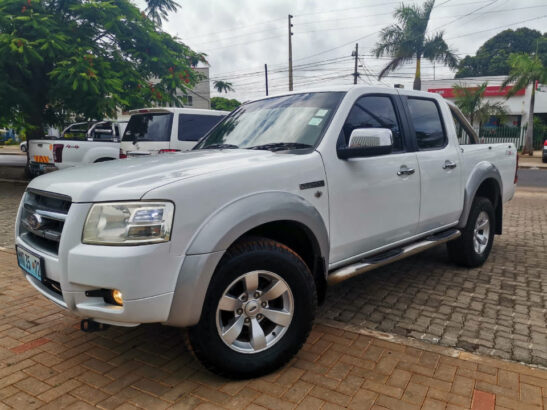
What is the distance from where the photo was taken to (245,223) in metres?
2.44

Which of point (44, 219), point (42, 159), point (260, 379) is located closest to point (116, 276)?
point (44, 219)

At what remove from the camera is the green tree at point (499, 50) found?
5500cm

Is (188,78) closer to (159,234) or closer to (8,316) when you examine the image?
(8,316)

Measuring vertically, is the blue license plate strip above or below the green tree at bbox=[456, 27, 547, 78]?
below

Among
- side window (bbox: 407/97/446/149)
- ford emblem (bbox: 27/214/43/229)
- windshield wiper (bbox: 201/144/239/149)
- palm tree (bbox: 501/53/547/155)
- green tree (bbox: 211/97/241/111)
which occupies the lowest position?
ford emblem (bbox: 27/214/43/229)

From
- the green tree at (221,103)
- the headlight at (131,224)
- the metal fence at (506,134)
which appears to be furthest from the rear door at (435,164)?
the green tree at (221,103)

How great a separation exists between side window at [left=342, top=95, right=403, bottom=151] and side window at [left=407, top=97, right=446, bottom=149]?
29 cm

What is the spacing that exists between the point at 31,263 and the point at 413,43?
85.6 ft

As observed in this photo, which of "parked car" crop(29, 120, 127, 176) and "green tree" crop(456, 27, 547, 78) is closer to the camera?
"parked car" crop(29, 120, 127, 176)

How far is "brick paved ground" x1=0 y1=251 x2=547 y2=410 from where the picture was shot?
95.7 inches

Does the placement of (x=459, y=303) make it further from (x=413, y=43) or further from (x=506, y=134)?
(x=506, y=134)

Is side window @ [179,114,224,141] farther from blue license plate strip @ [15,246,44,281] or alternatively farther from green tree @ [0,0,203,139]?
blue license plate strip @ [15,246,44,281]

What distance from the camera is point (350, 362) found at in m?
2.85

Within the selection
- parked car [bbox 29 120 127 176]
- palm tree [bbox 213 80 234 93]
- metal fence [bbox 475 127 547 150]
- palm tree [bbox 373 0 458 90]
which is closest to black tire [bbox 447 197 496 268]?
parked car [bbox 29 120 127 176]
